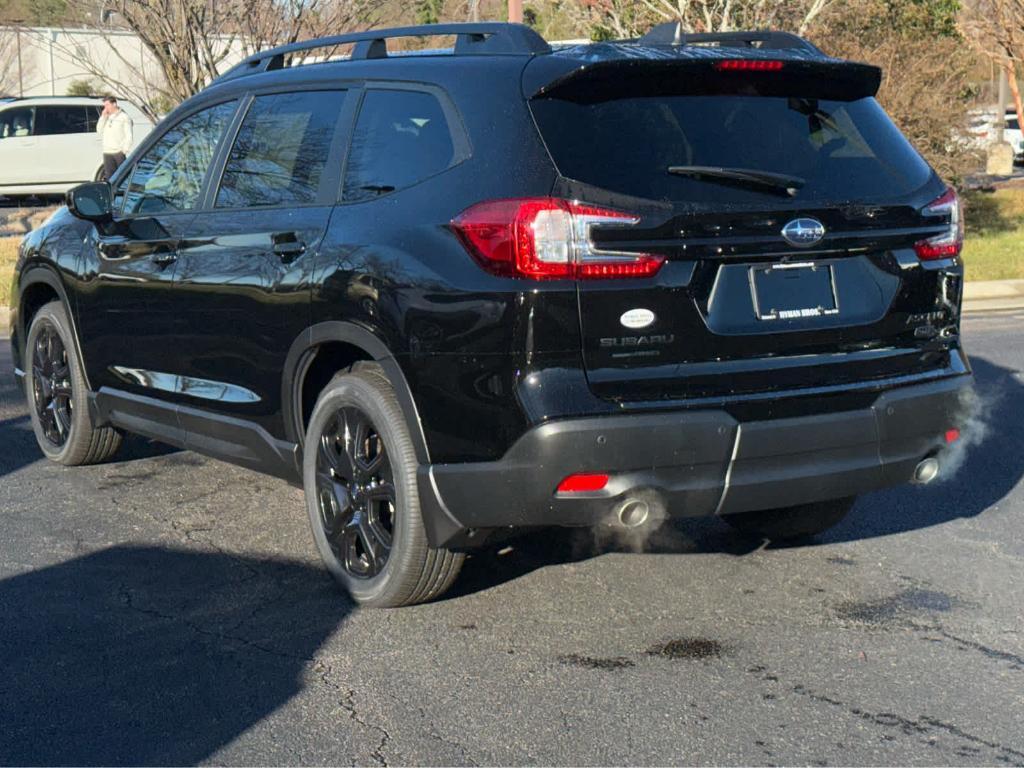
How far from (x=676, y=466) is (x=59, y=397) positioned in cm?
401

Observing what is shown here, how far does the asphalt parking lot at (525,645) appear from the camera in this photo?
3975 mm

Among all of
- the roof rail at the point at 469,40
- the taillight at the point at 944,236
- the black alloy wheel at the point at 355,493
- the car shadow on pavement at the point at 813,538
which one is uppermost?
the roof rail at the point at 469,40

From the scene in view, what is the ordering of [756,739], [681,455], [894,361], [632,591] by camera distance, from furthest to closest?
[632,591] → [894,361] → [681,455] → [756,739]

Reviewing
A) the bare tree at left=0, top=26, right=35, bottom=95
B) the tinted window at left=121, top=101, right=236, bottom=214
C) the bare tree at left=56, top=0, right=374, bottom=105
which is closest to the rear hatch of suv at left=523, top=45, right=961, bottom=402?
the tinted window at left=121, top=101, right=236, bottom=214

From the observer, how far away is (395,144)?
16.8ft

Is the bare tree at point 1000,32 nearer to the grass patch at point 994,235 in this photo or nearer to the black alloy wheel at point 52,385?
the grass patch at point 994,235

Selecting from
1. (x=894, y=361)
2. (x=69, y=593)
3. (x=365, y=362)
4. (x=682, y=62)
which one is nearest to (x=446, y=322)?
(x=365, y=362)

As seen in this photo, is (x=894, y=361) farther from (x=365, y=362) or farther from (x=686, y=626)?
(x=365, y=362)

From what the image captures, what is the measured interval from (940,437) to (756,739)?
1528 mm

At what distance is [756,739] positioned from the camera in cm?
395

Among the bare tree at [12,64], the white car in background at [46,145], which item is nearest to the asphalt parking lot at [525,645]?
the white car in background at [46,145]

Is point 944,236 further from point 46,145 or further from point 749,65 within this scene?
point 46,145

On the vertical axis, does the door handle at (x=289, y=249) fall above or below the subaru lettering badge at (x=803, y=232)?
below

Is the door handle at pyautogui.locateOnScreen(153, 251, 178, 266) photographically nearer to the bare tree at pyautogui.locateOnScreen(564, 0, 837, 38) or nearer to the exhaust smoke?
the exhaust smoke
